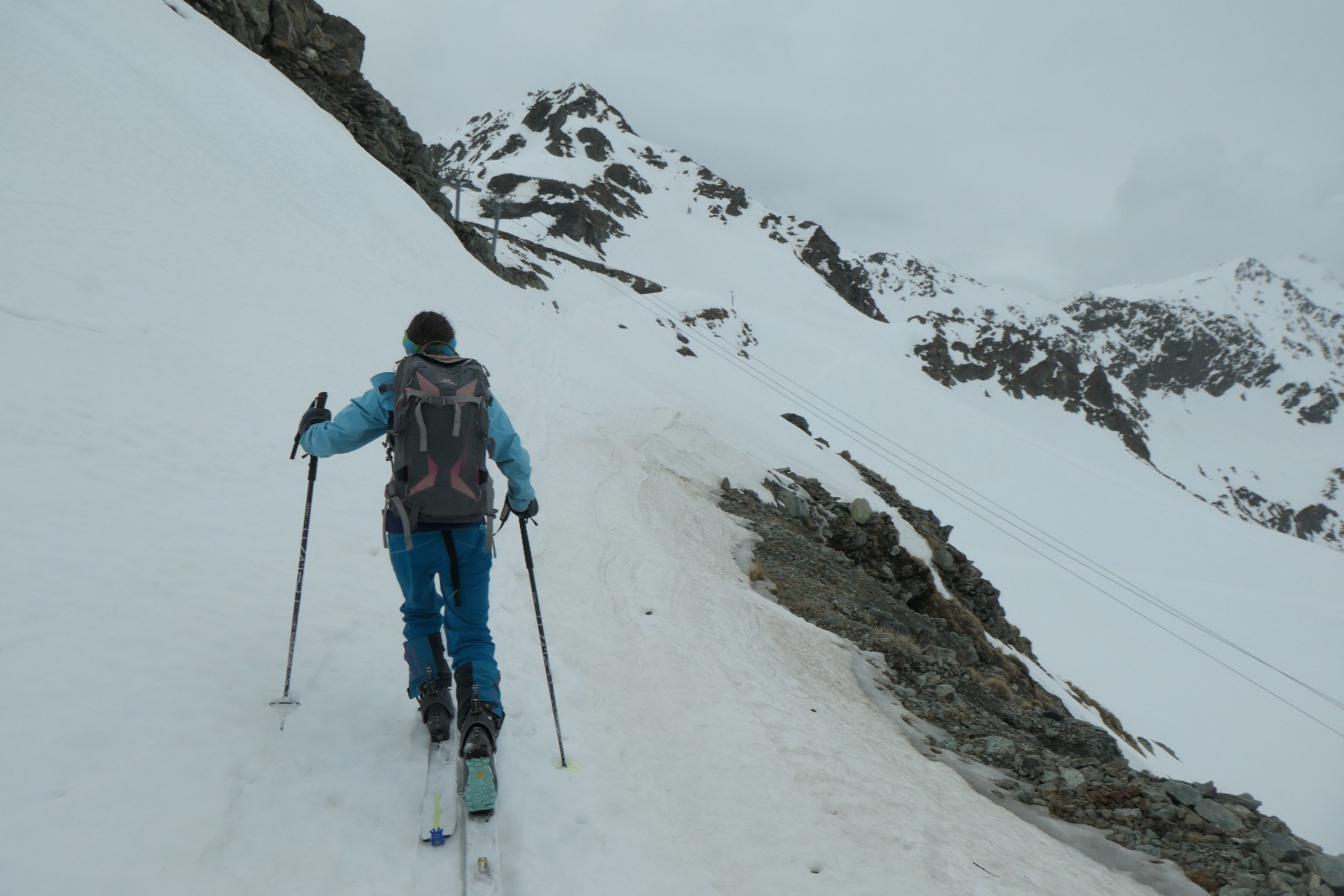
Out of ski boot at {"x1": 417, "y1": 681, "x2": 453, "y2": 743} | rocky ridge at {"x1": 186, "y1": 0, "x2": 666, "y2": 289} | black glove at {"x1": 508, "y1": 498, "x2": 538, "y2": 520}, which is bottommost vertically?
Result: ski boot at {"x1": 417, "y1": 681, "x2": 453, "y2": 743}

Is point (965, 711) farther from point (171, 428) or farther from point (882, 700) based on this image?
point (171, 428)

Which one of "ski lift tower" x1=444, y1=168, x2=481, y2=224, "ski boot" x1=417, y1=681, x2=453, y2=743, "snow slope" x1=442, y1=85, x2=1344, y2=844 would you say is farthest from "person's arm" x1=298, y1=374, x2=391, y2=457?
"ski lift tower" x1=444, y1=168, x2=481, y2=224

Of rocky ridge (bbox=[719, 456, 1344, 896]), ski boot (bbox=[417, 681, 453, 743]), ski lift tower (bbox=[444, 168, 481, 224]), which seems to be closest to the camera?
ski boot (bbox=[417, 681, 453, 743])

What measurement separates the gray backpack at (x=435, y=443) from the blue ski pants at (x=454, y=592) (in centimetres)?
15

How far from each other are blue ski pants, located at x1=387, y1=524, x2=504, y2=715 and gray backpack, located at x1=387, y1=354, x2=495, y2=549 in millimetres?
149

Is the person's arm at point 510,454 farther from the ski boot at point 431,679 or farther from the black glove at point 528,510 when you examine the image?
the ski boot at point 431,679

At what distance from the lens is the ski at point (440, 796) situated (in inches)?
138

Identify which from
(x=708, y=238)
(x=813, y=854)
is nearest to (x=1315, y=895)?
(x=813, y=854)

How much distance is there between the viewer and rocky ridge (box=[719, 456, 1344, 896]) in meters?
5.33

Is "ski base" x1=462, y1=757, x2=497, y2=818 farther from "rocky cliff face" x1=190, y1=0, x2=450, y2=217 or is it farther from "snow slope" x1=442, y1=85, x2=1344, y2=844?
"rocky cliff face" x1=190, y1=0, x2=450, y2=217

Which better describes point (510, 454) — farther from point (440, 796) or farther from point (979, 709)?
point (979, 709)

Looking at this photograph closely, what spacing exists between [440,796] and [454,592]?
117 cm

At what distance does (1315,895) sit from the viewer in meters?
4.87

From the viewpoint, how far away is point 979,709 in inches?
322
